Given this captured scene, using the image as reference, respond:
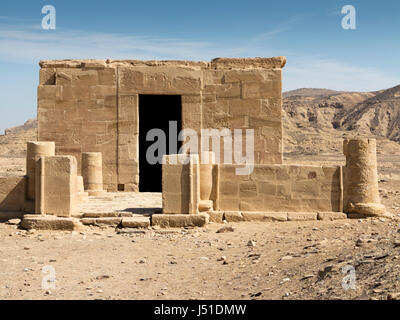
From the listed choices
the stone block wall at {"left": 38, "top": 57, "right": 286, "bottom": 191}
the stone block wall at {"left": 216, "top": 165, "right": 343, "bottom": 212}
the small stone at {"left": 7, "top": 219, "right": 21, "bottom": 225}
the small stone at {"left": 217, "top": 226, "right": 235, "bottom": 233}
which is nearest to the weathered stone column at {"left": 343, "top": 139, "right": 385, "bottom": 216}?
the stone block wall at {"left": 216, "top": 165, "right": 343, "bottom": 212}

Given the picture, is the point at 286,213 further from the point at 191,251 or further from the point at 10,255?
the point at 10,255

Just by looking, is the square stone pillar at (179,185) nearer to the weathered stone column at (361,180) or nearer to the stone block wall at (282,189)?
the stone block wall at (282,189)

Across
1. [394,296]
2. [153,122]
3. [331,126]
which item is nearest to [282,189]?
[394,296]

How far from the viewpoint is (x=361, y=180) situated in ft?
29.5

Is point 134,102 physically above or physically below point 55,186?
above

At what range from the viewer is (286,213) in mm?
9117

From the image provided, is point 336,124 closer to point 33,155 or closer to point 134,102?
point 134,102

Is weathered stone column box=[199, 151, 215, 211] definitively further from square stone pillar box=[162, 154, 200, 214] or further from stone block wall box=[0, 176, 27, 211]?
stone block wall box=[0, 176, 27, 211]

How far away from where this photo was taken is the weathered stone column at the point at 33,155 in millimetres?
9070

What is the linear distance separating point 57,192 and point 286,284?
506 centimetres

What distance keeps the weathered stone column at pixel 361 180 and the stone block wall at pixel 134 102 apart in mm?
3400

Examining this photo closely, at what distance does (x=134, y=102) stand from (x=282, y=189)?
509 cm

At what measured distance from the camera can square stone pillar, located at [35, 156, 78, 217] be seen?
28.4ft

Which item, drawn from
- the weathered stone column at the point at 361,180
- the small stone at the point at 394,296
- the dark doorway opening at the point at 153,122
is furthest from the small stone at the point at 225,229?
the dark doorway opening at the point at 153,122
